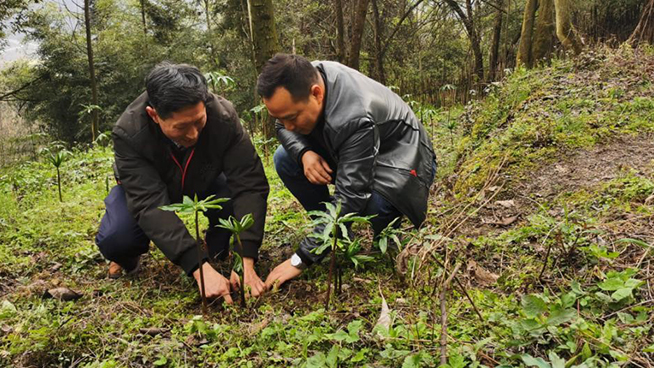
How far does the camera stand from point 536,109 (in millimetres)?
4891

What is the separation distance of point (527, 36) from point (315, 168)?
8.33 meters

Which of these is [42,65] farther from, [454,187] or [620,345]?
[620,345]

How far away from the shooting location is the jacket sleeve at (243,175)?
2.32 metres

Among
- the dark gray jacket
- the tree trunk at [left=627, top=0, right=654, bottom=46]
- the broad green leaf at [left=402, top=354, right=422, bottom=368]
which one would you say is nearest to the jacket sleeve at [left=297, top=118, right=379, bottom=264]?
the dark gray jacket

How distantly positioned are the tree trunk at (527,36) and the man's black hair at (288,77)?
820cm

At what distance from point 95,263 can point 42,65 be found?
63.5ft

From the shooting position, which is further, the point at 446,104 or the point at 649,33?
→ the point at 446,104

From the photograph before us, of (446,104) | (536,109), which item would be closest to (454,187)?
(536,109)

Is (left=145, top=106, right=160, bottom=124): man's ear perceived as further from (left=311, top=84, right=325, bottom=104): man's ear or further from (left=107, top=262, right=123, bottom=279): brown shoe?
(left=107, top=262, right=123, bottom=279): brown shoe

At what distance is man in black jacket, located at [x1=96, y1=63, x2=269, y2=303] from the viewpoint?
203 cm

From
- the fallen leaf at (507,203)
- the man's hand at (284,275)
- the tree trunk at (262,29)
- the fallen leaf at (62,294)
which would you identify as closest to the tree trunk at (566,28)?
the tree trunk at (262,29)

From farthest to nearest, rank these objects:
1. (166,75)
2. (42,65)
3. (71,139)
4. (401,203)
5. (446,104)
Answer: (71,139) < (42,65) < (446,104) < (401,203) < (166,75)

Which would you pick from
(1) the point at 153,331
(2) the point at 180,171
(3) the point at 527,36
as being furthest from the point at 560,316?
(3) the point at 527,36

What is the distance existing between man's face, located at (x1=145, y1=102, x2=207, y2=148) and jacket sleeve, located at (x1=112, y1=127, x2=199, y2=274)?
0.23 metres
